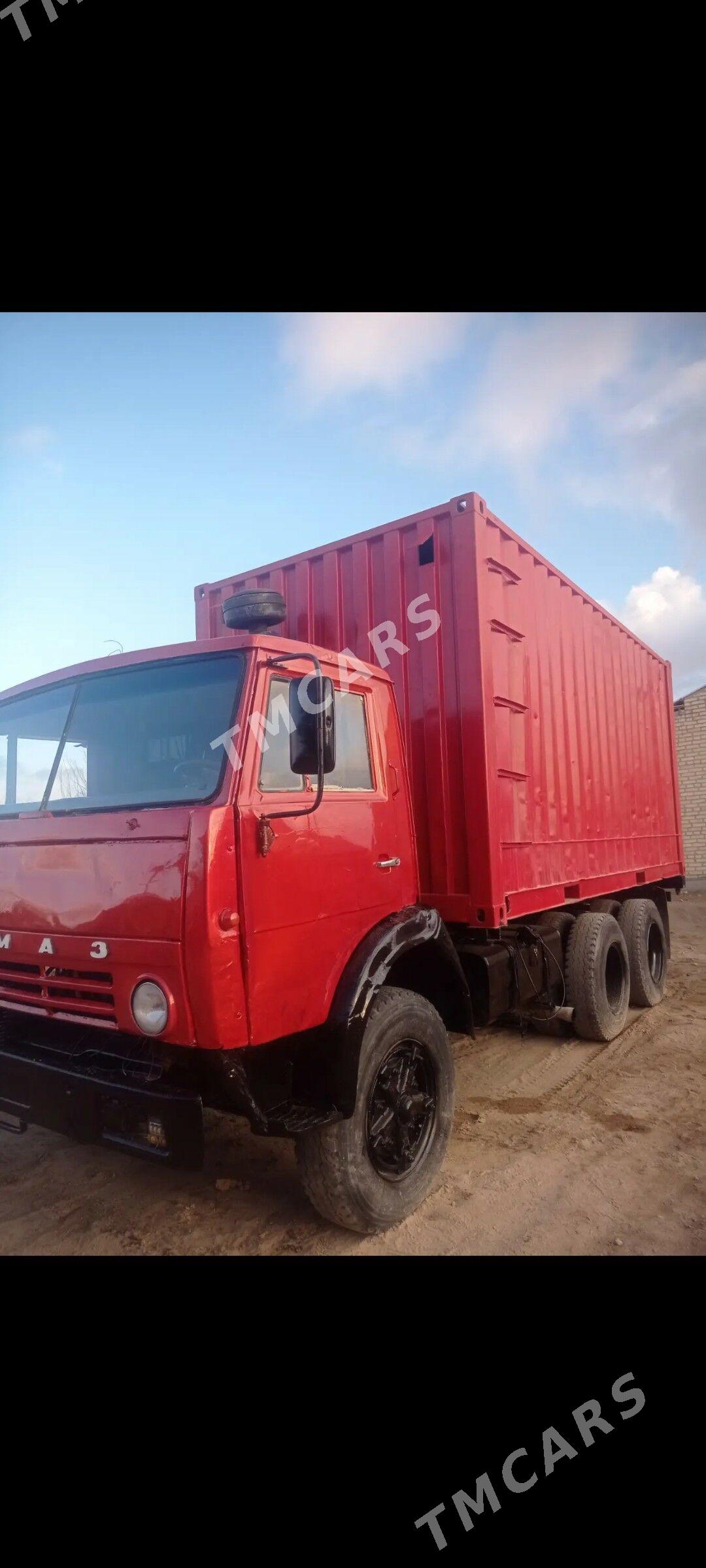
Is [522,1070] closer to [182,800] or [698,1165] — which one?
[698,1165]

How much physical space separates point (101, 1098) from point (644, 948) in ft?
19.2

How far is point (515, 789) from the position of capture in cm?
480

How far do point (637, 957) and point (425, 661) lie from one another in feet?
14.1

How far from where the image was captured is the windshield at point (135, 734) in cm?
296

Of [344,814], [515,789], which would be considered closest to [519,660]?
[515,789]

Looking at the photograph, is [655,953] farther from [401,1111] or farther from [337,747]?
[337,747]

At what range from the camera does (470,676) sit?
431 cm

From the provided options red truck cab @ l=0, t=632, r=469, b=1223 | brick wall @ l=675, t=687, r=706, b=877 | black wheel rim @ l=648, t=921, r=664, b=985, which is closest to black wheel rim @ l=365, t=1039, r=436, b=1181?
red truck cab @ l=0, t=632, r=469, b=1223

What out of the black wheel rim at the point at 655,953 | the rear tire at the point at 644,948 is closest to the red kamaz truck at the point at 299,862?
the rear tire at the point at 644,948

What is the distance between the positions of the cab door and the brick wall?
15902 millimetres

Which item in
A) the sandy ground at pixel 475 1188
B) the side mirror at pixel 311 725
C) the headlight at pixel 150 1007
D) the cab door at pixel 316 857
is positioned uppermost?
the side mirror at pixel 311 725

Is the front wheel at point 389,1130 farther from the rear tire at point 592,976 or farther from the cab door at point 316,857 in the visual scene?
the rear tire at point 592,976

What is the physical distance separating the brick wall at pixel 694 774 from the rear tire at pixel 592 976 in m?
12.7

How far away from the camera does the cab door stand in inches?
110
